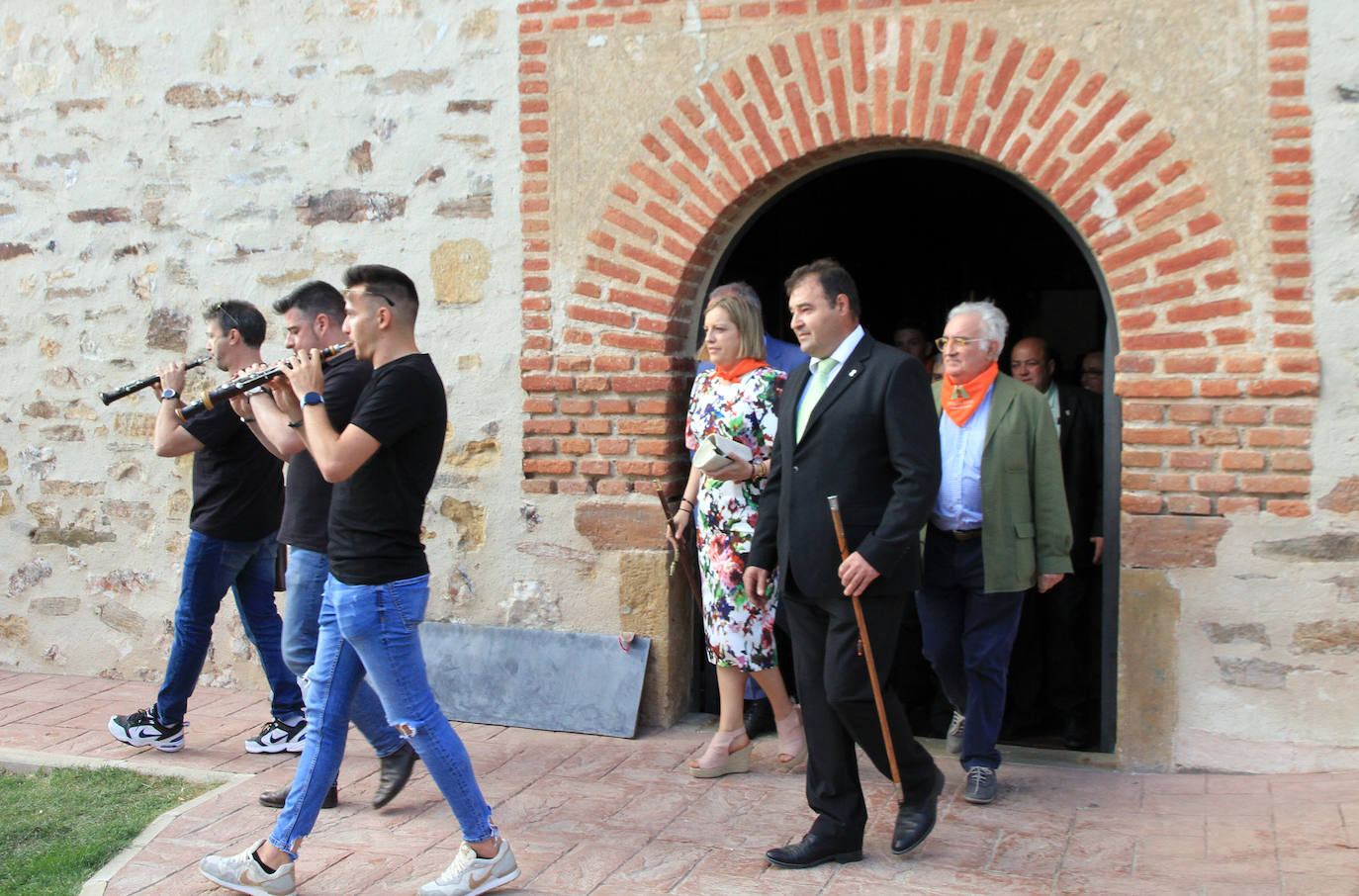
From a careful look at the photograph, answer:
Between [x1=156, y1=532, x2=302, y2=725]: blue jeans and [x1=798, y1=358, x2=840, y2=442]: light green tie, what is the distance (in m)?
2.41

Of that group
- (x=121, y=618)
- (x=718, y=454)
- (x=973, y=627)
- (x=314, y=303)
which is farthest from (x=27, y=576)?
(x=973, y=627)

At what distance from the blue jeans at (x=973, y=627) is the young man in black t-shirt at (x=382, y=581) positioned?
1708 millimetres

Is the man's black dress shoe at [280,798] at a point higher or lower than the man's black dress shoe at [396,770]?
lower

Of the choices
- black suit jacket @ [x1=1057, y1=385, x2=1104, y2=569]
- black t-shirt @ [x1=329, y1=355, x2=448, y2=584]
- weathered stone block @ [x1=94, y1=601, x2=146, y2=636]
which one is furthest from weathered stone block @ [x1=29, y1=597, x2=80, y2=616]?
black suit jacket @ [x1=1057, y1=385, x2=1104, y2=569]

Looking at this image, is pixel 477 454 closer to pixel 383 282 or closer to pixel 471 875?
pixel 383 282

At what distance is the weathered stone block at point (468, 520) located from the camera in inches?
220

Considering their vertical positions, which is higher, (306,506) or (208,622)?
(306,506)

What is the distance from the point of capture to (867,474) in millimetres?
3795

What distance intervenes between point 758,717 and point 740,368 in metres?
1.48

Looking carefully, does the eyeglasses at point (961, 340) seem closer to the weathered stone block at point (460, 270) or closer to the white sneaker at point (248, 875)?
the weathered stone block at point (460, 270)

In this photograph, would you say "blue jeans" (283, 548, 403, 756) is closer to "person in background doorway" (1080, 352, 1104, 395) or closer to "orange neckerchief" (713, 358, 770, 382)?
"orange neckerchief" (713, 358, 770, 382)

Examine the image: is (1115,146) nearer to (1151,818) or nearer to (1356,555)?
(1356,555)

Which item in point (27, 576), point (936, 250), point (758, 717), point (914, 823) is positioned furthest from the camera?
point (936, 250)

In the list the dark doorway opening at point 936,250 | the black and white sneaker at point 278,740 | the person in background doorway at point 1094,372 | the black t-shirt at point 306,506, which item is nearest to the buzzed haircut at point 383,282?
the black t-shirt at point 306,506
